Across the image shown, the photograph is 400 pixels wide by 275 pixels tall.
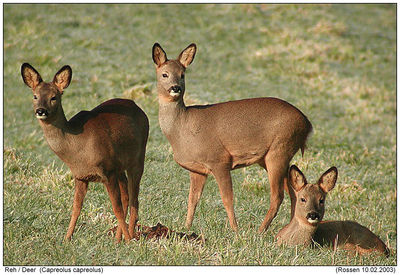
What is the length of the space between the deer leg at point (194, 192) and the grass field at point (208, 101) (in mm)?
177

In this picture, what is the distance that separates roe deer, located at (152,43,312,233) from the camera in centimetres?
783

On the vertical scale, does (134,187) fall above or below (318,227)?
above

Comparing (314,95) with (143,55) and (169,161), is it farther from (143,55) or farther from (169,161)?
(169,161)

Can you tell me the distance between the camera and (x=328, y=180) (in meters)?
7.61

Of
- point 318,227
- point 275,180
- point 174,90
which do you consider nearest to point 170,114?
point 174,90

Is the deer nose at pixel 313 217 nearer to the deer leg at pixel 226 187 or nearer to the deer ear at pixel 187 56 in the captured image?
the deer leg at pixel 226 187

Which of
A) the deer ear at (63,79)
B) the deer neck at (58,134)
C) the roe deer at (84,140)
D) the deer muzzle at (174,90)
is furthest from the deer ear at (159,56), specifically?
the deer neck at (58,134)

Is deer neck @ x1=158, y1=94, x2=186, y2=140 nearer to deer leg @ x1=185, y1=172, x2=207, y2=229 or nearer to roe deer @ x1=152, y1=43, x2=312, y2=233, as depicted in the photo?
roe deer @ x1=152, y1=43, x2=312, y2=233

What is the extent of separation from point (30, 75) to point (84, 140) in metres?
0.86

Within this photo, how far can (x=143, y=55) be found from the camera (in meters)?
17.5

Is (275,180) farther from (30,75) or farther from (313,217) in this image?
(30,75)

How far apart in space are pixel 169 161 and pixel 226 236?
3444 millimetres

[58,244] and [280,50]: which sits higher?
[58,244]

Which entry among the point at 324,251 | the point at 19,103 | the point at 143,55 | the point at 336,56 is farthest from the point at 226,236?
the point at 336,56
